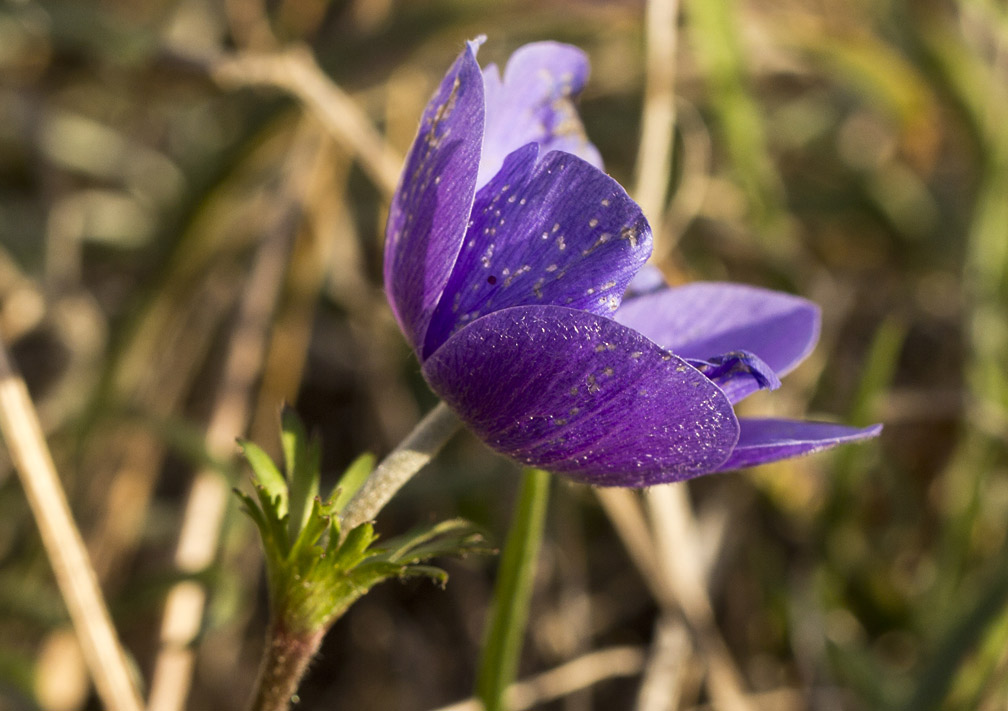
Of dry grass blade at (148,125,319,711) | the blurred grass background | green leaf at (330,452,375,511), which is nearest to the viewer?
green leaf at (330,452,375,511)

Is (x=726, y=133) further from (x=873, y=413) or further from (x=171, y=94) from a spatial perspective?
(x=171, y=94)

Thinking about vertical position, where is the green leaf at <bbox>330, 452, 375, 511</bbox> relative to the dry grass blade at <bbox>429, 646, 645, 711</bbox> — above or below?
above

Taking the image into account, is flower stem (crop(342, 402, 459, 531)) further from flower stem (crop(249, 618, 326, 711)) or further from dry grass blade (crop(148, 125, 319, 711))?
dry grass blade (crop(148, 125, 319, 711))

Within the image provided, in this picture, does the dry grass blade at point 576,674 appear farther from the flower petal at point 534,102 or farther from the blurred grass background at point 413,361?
the flower petal at point 534,102

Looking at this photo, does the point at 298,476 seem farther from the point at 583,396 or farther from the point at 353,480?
the point at 583,396

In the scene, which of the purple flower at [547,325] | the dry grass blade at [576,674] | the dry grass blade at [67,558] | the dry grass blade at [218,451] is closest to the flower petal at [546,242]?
the purple flower at [547,325]

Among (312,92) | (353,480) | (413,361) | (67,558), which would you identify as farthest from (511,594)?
(312,92)

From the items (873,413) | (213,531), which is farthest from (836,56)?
(213,531)

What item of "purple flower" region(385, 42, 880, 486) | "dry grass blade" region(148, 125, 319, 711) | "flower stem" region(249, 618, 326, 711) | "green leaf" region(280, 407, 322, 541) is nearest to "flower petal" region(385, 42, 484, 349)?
"purple flower" region(385, 42, 880, 486)
